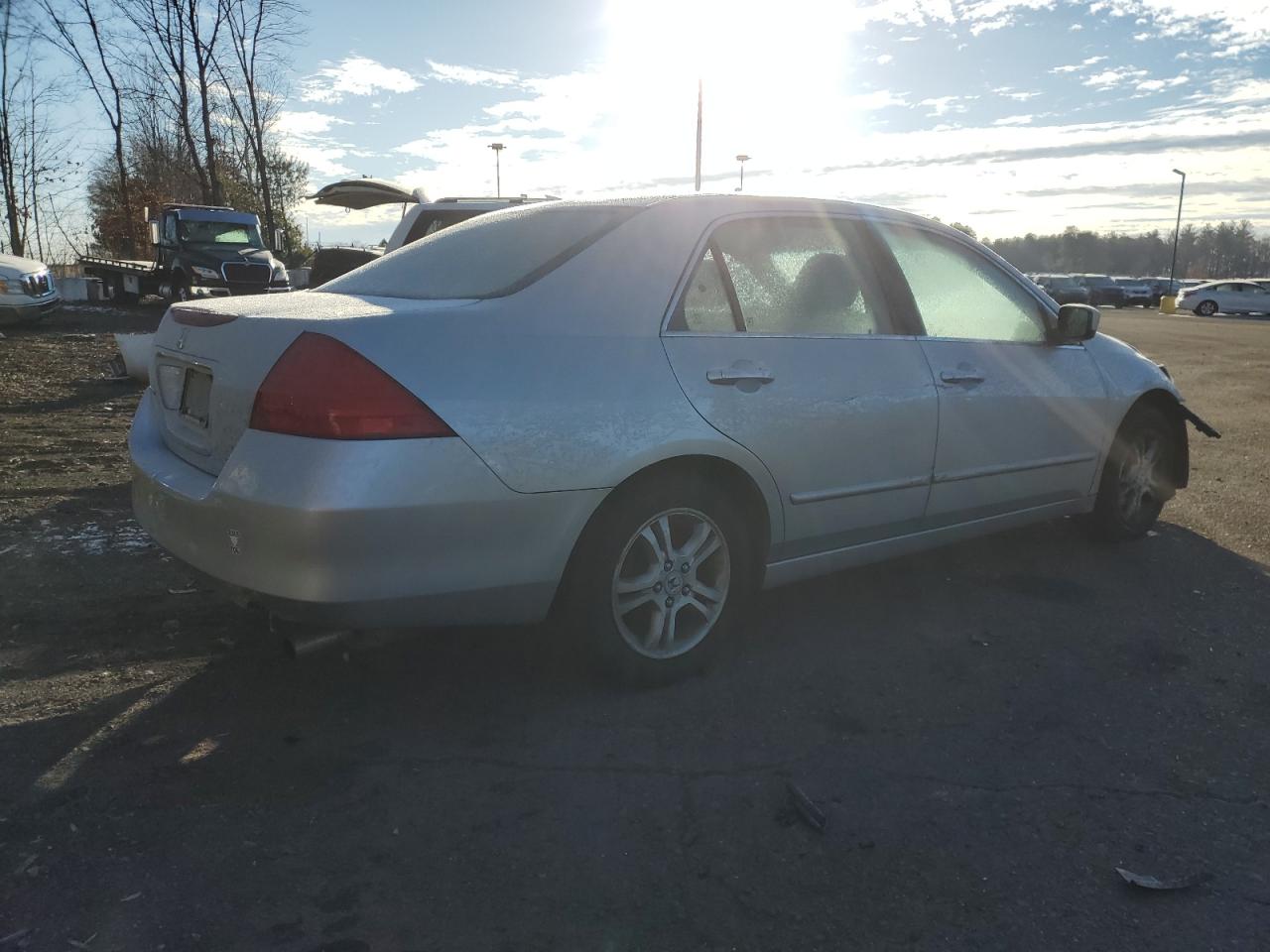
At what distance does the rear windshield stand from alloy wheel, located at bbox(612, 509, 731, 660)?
34.9 inches

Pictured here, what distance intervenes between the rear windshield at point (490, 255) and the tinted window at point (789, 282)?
1.21ft

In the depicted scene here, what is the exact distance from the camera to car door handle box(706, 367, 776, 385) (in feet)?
10.6

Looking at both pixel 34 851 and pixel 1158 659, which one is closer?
pixel 34 851

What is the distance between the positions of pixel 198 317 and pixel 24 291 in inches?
492

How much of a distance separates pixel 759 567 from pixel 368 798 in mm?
1512

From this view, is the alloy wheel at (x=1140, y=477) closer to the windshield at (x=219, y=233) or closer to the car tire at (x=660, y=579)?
the car tire at (x=660, y=579)

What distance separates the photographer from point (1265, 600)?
4.31m

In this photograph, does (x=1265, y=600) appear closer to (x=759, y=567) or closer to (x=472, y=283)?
(x=759, y=567)

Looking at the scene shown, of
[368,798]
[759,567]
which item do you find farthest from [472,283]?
[368,798]

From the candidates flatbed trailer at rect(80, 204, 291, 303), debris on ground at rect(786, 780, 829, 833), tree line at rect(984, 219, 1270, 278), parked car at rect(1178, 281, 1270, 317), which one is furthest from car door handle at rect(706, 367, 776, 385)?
tree line at rect(984, 219, 1270, 278)

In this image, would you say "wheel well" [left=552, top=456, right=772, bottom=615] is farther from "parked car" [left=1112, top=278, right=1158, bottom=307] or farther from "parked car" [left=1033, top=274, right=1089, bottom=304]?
"parked car" [left=1112, top=278, right=1158, bottom=307]

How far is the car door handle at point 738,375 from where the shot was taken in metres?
3.22

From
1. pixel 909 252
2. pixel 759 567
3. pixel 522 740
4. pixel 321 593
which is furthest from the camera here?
pixel 909 252

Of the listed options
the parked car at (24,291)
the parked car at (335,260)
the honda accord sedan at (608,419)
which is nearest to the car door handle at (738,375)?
the honda accord sedan at (608,419)
